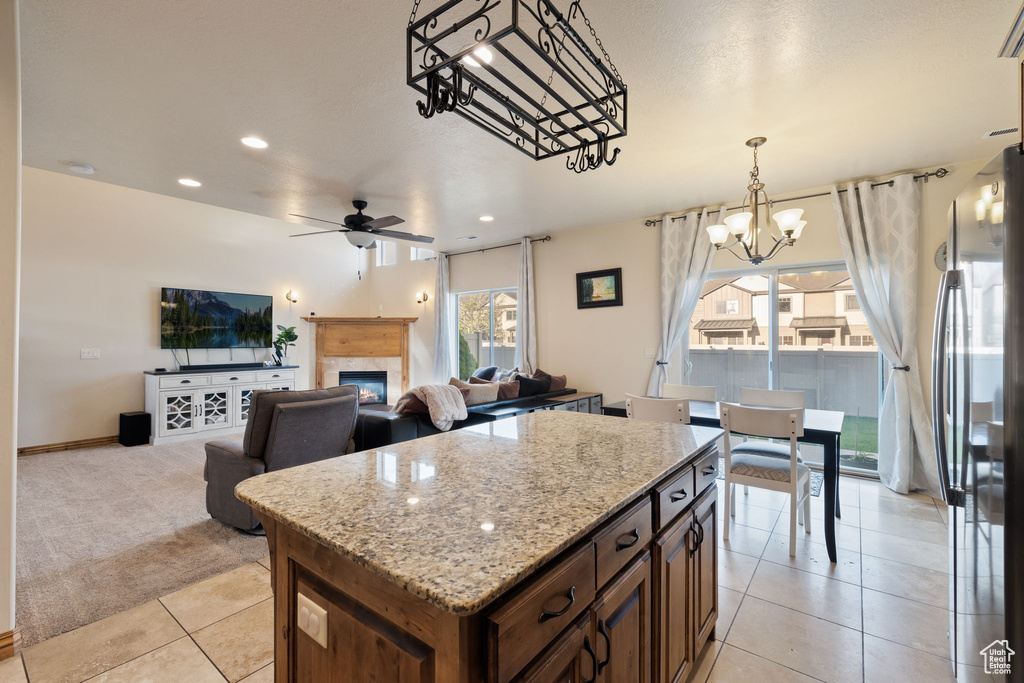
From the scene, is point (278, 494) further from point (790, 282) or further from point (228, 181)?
point (790, 282)

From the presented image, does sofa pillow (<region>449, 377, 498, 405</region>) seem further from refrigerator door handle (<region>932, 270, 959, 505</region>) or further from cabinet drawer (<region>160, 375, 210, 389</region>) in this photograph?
cabinet drawer (<region>160, 375, 210, 389</region>)

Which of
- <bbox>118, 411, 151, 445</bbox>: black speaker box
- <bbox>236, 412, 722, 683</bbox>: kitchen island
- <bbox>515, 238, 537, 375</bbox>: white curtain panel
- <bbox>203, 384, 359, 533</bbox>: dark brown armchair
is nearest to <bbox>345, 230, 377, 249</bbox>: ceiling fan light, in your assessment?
<bbox>203, 384, 359, 533</bbox>: dark brown armchair

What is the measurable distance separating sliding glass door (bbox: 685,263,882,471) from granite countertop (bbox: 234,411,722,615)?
10.4 ft

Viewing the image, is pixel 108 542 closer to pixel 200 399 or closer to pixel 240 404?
pixel 200 399

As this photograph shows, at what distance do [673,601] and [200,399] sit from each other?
6239mm

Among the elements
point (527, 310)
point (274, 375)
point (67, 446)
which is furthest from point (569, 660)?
point (67, 446)

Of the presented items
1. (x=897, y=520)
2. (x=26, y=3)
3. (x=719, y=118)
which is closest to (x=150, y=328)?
(x=26, y=3)

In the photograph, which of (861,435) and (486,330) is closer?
(861,435)

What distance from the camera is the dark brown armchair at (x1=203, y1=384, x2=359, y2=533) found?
285 cm

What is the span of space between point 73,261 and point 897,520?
27.4ft

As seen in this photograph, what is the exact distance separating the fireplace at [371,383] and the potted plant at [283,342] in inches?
37.1

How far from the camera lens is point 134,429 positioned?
206 inches

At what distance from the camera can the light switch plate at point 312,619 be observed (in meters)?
0.96

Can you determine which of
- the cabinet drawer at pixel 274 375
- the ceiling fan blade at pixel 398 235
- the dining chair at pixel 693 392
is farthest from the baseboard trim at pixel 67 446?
the dining chair at pixel 693 392
